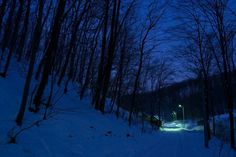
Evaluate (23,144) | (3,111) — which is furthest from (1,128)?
(3,111)

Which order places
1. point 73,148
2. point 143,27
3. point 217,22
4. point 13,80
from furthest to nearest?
point 143,27
point 217,22
point 13,80
point 73,148

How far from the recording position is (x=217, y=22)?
1680 centimetres

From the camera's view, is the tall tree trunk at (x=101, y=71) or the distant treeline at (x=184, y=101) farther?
the distant treeline at (x=184, y=101)

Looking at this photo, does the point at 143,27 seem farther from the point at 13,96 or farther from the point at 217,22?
the point at 13,96

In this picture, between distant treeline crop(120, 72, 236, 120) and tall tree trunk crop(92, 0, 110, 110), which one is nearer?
tall tree trunk crop(92, 0, 110, 110)

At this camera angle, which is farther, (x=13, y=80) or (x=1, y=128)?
(x=13, y=80)

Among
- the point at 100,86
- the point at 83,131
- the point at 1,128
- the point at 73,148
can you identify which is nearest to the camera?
the point at 1,128

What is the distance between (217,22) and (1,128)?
1448 cm

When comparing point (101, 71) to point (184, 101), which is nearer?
point (101, 71)

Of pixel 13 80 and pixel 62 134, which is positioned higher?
pixel 13 80

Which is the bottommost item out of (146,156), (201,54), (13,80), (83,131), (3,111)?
(146,156)

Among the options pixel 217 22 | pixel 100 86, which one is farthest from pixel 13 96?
pixel 217 22

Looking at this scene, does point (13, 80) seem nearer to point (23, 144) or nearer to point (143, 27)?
point (23, 144)

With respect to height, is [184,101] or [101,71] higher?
[184,101]
